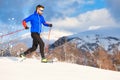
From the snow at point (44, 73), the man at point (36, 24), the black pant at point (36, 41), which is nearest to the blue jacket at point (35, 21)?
the man at point (36, 24)

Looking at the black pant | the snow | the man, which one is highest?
the man

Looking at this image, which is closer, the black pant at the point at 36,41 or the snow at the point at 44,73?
the snow at the point at 44,73

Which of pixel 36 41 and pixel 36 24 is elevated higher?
pixel 36 24

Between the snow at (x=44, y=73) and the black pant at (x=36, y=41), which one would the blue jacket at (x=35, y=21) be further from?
the snow at (x=44, y=73)

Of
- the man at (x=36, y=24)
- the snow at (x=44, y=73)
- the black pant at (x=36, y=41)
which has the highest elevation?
the man at (x=36, y=24)

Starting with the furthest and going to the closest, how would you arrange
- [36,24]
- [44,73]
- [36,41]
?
1. [36,41]
2. [36,24]
3. [44,73]

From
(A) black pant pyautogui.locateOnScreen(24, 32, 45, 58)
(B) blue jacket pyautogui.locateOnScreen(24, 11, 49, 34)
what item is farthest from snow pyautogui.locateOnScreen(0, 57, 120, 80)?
(B) blue jacket pyautogui.locateOnScreen(24, 11, 49, 34)

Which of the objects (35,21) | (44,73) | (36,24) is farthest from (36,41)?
(44,73)

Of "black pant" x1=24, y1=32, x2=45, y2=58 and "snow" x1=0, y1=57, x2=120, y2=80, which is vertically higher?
"black pant" x1=24, y1=32, x2=45, y2=58

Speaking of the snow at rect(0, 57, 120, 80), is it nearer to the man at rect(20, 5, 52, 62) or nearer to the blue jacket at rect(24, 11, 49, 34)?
the man at rect(20, 5, 52, 62)

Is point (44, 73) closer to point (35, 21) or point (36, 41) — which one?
point (36, 41)

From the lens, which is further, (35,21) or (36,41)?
(36,41)

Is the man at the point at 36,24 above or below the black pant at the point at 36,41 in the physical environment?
above

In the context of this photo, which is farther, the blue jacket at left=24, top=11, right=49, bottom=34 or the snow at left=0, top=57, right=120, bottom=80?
the blue jacket at left=24, top=11, right=49, bottom=34
